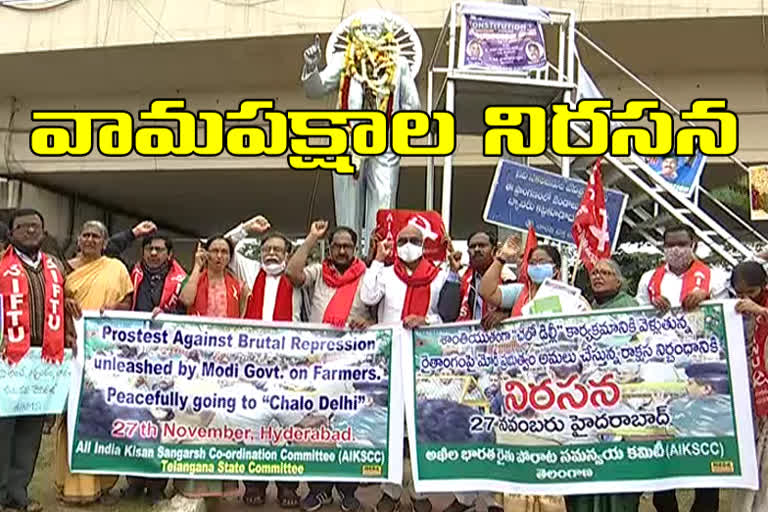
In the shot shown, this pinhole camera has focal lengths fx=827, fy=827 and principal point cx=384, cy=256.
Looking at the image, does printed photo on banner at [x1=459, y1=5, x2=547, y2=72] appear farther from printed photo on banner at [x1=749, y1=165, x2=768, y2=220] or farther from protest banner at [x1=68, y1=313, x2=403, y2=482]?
protest banner at [x1=68, y1=313, x2=403, y2=482]

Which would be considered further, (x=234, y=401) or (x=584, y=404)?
(x=234, y=401)

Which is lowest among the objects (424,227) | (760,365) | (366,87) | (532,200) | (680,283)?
(760,365)

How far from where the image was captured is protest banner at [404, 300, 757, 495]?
375 cm

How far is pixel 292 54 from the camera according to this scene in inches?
514

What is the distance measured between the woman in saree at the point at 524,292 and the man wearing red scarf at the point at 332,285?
0.67 meters

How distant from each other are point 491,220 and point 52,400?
151 inches

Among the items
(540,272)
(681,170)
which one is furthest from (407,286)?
(681,170)

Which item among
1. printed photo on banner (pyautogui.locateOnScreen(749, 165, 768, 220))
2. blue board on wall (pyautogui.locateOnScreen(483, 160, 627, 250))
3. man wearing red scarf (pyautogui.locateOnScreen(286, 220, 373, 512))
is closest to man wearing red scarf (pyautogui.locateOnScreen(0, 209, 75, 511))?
man wearing red scarf (pyautogui.locateOnScreen(286, 220, 373, 512))

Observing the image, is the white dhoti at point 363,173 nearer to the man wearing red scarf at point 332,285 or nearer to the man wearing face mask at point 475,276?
the man wearing face mask at point 475,276

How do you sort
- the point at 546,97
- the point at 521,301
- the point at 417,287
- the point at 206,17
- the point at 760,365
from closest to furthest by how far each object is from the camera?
the point at 760,365 → the point at 521,301 → the point at 417,287 → the point at 546,97 → the point at 206,17

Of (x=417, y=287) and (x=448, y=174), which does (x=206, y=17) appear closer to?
(x=448, y=174)

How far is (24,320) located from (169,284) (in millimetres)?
786

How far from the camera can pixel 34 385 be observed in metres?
4.20

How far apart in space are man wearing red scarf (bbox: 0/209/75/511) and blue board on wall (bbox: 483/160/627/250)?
3693mm
